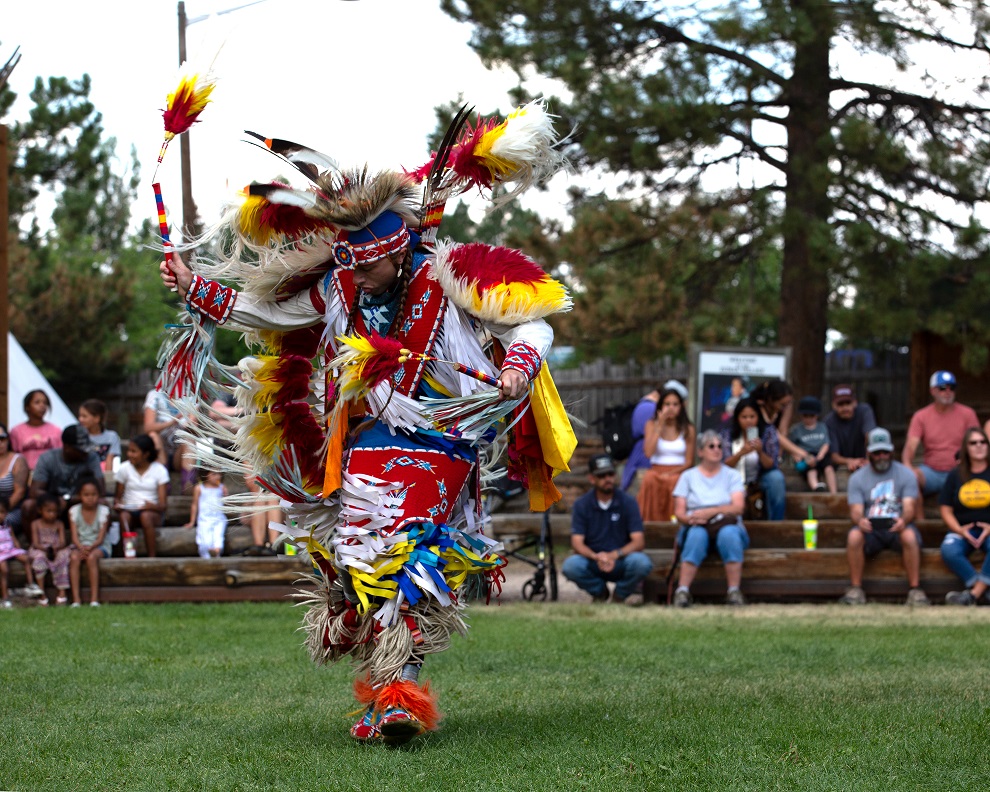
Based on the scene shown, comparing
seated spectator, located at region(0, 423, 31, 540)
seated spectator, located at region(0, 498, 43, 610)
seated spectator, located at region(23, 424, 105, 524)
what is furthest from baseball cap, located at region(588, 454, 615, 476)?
seated spectator, located at region(0, 423, 31, 540)

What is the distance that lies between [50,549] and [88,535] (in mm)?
312

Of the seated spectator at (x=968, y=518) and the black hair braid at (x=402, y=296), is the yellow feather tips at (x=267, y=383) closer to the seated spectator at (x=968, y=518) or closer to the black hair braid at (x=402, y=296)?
the black hair braid at (x=402, y=296)

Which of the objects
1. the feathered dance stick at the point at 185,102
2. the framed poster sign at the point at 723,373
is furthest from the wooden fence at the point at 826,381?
the feathered dance stick at the point at 185,102

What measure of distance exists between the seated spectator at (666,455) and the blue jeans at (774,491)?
677mm

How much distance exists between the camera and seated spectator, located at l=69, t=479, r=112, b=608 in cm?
1049

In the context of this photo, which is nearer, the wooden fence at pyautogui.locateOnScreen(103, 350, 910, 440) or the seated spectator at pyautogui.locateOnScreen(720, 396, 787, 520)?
the seated spectator at pyautogui.locateOnScreen(720, 396, 787, 520)

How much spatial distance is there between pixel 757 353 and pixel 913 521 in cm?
404

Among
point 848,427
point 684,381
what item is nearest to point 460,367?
point 848,427

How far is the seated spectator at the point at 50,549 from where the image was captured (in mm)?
10516

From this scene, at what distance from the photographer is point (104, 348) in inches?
1069

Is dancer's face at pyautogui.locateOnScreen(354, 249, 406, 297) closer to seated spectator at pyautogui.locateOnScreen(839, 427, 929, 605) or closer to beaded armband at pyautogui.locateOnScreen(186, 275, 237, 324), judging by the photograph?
beaded armband at pyautogui.locateOnScreen(186, 275, 237, 324)

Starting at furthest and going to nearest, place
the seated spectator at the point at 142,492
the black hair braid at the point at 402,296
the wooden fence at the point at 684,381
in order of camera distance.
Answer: the wooden fence at the point at 684,381 < the seated spectator at the point at 142,492 < the black hair braid at the point at 402,296

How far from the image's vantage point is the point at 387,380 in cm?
499

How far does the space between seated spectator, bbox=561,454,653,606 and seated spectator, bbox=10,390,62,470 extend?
4.82 meters
